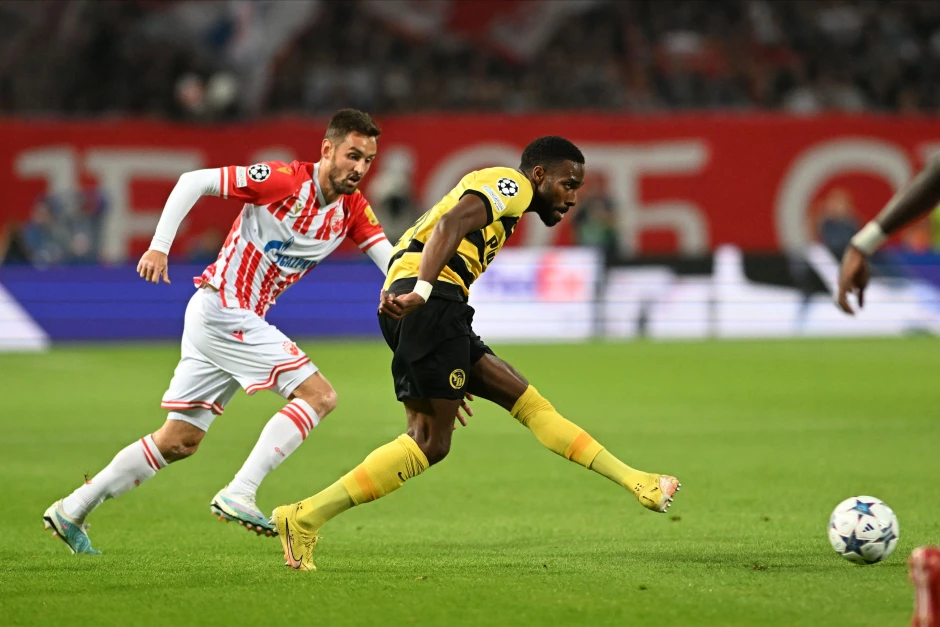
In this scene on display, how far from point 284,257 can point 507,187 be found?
1.48 m

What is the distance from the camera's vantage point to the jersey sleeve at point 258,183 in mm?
6984

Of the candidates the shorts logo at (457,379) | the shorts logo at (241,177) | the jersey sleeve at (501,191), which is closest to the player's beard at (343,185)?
the shorts logo at (241,177)

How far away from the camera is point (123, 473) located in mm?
7031

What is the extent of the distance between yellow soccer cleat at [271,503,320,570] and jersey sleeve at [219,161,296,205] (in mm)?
1656

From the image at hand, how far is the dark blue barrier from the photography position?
1967 cm

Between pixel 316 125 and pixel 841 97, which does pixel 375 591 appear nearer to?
pixel 316 125

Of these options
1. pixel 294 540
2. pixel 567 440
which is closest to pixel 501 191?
pixel 567 440

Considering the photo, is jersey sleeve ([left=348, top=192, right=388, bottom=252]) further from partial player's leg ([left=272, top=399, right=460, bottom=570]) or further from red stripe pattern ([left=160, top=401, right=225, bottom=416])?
partial player's leg ([left=272, top=399, right=460, bottom=570])

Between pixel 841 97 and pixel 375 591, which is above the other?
pixel 841 97

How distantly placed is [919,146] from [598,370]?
974 centimetres

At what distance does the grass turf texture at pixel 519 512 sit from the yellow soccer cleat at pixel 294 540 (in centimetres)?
9

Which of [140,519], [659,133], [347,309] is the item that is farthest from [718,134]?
[140,519]

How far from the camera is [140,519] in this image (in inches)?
317

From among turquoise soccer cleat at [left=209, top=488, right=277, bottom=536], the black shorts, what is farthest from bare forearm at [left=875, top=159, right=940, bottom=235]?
turquoise soccer cleat at [left=209, top=488, right=277, bottom=536]
